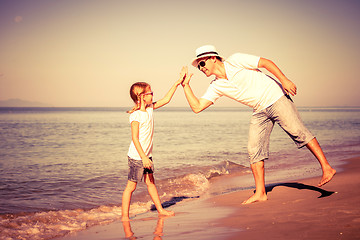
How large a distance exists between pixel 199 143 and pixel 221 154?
3248 mm

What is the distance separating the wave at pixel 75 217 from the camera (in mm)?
4215

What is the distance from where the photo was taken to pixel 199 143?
50.4 feet

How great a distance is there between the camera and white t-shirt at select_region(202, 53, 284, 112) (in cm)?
402

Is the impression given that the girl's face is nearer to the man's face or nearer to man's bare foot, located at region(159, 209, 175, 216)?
the man's face

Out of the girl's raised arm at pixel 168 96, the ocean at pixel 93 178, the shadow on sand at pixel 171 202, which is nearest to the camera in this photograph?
the girl's raised arm at pixel 168 96

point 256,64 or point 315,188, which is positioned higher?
point 256,64

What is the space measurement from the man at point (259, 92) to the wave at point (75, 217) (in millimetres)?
2339

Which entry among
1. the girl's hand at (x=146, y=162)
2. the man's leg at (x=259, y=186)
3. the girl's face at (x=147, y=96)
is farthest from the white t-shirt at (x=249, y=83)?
the girl's hand at (x=146, y=162)

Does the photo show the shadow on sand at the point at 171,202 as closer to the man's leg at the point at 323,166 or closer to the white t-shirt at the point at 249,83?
the white t-shirt at the point at 249,83

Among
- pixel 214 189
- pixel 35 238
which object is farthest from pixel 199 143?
pixel 35 238

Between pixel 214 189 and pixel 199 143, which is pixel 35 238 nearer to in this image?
pixel 214 189

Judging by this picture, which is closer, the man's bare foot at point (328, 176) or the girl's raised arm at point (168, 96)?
the man's bare foot at point (328, 176)

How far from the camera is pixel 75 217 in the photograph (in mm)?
5004

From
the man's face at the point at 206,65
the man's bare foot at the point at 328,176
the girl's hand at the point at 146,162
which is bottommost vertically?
the man's bare foot at the point at 328,176
